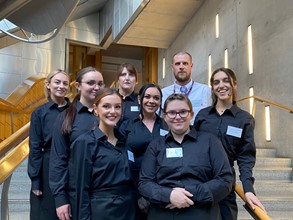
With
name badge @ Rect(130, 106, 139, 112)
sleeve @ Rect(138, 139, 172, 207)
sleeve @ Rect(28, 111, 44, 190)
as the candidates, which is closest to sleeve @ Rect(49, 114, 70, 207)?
sleeve @ Rect(28, 111, 44, 190)

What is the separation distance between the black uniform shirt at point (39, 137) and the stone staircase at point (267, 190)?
1.29m

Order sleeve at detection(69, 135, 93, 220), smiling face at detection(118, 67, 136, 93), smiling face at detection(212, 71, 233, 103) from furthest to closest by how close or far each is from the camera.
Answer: smiling face at detection(118, 67, 136, 93) → smiling face at detection(212, 71, 233, 103) → sleeve at detection(69, 135, 93, 220)

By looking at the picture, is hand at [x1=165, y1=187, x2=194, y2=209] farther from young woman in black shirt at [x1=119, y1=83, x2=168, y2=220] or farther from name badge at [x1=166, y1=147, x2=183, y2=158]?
young woman in black shirt at [x1=119, y1=83, x2=168, y2=220]

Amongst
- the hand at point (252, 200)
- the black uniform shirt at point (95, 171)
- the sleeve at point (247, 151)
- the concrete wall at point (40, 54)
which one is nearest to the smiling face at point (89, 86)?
the black uniform shirt at point (95, 171)

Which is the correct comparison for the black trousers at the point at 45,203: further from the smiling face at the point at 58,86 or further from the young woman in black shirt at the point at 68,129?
the smiling face at the point at 58,86

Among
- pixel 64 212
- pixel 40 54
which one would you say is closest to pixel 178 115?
pixel 64 212

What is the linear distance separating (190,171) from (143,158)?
29 centimetres

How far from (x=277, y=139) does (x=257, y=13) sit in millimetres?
2560

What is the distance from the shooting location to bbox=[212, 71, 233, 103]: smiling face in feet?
6.97

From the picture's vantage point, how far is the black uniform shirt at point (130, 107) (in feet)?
8.75

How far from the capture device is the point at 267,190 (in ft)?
14.1

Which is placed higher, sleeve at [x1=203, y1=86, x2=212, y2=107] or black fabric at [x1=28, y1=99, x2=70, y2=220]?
sleeve at [x1=203, y1=86, x2=212, y2=107]

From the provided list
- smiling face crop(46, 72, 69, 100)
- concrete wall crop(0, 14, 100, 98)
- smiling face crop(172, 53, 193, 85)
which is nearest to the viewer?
smiling face crop(46, 72, 69, 100)

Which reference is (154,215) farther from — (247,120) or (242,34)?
(242,34)
